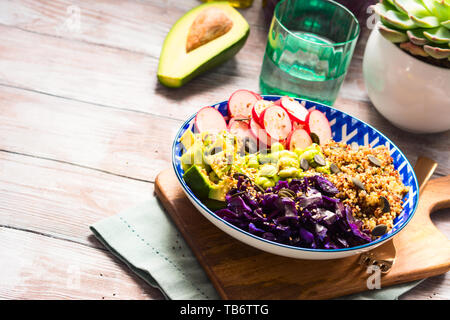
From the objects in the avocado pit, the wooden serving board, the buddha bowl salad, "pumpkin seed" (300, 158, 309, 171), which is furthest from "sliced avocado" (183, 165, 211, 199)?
the avocado pit

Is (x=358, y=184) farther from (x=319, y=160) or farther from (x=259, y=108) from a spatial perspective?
(x=259, y=108)

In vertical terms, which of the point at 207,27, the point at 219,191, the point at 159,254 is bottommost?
the point at 159,254

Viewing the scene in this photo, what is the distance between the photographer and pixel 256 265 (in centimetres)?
105

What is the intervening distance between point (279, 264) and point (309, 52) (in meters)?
0.64

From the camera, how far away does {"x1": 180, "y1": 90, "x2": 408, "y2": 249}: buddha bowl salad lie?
98 cm

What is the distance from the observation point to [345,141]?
1.31 m

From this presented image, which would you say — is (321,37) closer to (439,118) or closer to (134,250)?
(439,118)

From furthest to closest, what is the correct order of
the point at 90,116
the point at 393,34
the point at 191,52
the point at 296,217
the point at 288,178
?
the point at 191,52
the point at 90,116
the point at 393,34
the point at 288,178
the point at 296,217

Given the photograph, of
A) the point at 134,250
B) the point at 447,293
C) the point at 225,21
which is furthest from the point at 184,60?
the point at 447,293

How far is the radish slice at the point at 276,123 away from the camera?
117cm

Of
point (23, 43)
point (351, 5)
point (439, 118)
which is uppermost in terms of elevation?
point (351, 5)

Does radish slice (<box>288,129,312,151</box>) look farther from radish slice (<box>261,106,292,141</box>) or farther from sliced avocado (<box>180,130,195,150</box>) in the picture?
sliced avocado (<box>180,130,195,150</box>)

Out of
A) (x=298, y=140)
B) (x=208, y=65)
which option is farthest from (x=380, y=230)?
(x=208, y=65)

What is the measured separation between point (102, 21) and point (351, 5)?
894 mm
